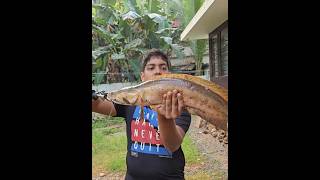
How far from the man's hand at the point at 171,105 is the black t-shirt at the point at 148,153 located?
0.07 m

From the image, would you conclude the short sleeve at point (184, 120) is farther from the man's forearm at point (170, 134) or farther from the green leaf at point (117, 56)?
the green leaf at point (117, 56)

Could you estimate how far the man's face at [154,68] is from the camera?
1.94 meters

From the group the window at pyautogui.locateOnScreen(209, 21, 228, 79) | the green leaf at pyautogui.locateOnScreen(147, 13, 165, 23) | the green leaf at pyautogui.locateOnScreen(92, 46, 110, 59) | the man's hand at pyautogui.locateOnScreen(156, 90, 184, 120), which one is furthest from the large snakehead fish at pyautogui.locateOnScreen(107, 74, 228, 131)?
the green leaf at pyautogui.locateOnScreen(147, 13, 165, 23)

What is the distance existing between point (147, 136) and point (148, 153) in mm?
98

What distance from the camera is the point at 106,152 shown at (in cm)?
194

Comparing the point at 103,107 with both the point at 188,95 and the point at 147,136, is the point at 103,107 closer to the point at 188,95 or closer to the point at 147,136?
the point at 147,136

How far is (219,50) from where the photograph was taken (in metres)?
2.06

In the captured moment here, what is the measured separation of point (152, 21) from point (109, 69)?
0.38m

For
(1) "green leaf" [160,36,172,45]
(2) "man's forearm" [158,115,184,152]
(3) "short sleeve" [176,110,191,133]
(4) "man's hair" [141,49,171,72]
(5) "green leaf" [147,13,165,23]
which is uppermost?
(5) "green leaf" [147,13,165,23]

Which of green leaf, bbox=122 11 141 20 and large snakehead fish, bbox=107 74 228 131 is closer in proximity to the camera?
large snakehead fish, bbox=107 74 228 131

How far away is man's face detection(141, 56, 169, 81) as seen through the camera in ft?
6.35

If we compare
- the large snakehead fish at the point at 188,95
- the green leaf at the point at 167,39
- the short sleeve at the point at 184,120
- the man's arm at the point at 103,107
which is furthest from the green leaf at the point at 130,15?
the short sleeve at the point at 184,120

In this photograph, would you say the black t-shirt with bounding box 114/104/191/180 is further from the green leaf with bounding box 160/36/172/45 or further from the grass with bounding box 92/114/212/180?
the green leaf with bounding box 160/36/172/45
